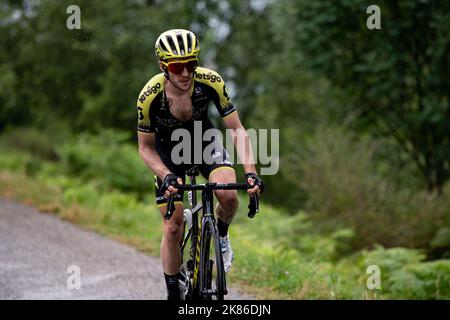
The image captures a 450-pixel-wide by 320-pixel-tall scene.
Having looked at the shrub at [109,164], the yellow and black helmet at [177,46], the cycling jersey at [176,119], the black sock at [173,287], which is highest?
the shrub at [109,164]

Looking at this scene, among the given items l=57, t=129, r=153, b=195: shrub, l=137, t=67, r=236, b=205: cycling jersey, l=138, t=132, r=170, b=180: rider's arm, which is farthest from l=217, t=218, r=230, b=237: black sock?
l=57, t=129, r=153, b=195: shrub

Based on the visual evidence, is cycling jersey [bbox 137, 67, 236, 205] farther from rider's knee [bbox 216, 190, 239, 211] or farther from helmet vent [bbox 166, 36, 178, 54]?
helmet vent [bbox 166, 36, 178, 54]

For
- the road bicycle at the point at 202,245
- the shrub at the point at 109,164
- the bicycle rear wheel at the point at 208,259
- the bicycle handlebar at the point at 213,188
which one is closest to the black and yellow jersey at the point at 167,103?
the road bicycle at the point at 202,245

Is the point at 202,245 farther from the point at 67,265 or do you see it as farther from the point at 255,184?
the point at 67,265

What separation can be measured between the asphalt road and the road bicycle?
148cm

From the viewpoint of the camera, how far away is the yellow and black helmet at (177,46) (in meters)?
5.22

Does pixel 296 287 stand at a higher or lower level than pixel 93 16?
lower

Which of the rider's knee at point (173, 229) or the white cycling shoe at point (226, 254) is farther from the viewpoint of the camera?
the rider's knee at point (173, 229)

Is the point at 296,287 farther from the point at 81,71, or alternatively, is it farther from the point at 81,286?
the point at 81,71

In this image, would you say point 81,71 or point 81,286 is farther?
point 81,71

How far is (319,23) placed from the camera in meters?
13.5

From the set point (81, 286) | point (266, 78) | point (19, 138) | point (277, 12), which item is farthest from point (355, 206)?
point (19, 138)

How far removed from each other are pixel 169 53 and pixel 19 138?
24.2 meters

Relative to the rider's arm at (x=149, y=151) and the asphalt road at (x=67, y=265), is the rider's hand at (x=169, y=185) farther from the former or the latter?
the asphalt road at (x=67, y=265)
